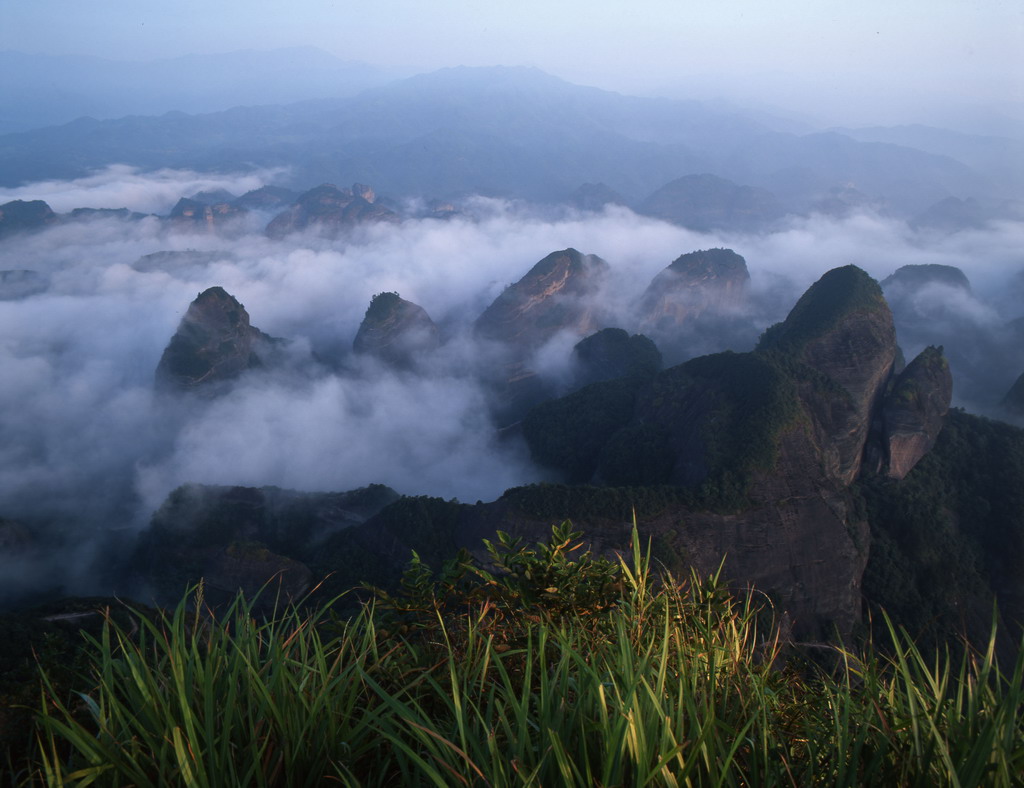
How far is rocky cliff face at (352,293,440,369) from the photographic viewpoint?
56000 millimetres

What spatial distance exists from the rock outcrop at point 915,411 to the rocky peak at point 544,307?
33577 mm

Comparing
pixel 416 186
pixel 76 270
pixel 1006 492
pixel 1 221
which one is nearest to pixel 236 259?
pixel 76 270

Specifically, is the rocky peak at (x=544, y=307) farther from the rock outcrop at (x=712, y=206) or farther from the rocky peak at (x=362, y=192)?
the rock outcrop at (x=712, y=206)

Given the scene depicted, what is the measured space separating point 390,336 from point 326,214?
62.0 metres

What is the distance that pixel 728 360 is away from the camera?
97.2ft

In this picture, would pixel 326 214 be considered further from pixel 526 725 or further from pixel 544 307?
pixel 526 725

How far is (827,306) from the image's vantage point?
32.8m

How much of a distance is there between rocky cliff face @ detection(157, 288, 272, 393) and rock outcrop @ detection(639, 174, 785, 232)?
10608 centimetres

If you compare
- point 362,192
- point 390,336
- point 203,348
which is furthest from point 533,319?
point 362,192

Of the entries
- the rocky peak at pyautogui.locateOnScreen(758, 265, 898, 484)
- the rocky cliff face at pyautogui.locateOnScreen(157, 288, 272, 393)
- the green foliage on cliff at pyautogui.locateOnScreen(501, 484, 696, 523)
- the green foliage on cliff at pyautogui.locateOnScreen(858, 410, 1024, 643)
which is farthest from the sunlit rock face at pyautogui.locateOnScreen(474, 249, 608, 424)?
the green foliage on cliff at pyautogui.locateOnScreen(858, 410, 1024, 643)

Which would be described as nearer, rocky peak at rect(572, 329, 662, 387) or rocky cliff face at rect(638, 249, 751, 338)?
rocky peak at rect(572, 329, 662, 387)

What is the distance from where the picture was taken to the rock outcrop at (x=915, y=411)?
28.0 m

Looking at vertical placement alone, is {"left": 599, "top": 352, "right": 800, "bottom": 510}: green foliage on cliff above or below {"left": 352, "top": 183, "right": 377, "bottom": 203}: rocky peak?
below

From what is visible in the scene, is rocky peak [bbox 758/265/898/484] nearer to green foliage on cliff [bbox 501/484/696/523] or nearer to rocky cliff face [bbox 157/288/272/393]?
green foliage on cliff [bbox 501/484/696/523]
